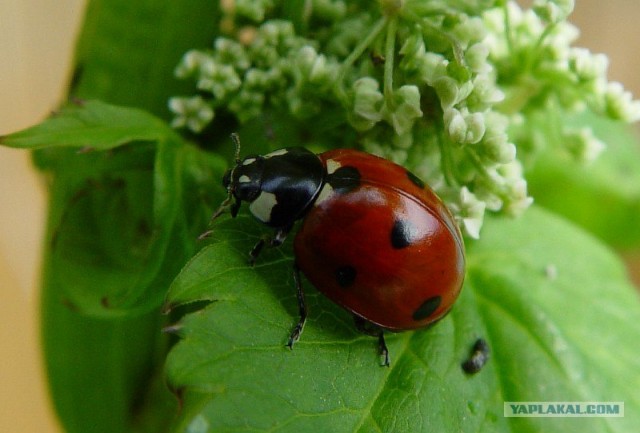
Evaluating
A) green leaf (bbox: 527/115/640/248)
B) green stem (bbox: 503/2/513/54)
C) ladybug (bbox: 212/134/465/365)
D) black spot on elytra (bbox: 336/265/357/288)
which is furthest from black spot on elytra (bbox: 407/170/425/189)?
green leaf (bbox: 527/115/640/248)

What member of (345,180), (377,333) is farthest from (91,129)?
(377,333)

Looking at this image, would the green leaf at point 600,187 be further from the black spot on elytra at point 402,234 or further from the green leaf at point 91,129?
the green leaf at point 91,129

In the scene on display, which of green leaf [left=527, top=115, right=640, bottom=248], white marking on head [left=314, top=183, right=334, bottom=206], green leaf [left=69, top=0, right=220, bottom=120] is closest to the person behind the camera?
white marking on head [left=314, top=183, right=334, bottom=206]

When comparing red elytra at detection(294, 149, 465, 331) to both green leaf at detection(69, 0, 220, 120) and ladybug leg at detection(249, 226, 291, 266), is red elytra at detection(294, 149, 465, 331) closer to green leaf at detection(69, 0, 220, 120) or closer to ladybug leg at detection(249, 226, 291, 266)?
ladybug leg at detection(249, 226, 291, 266)

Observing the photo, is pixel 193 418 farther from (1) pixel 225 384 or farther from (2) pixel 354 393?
(2) pixel 354 393

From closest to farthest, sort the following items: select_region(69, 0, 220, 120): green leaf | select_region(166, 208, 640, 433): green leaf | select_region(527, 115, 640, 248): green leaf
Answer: select_region(166, 208, 640, 433): green leaf
select_region(69, 0, 220, 120): green leaf
select_region(527, 115, 640, 248): green leaf

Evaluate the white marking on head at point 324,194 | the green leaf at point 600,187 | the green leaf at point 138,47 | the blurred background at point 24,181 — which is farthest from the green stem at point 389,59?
the blurred background at point 24,181
